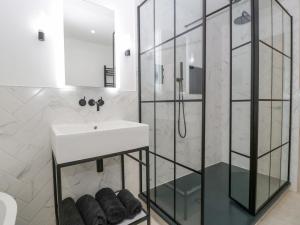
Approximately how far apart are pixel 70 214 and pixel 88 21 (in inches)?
68.3

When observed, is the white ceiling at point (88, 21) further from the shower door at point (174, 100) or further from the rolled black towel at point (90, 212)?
the rolled black towel at point (90, 212)

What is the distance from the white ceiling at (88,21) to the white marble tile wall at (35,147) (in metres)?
0.53

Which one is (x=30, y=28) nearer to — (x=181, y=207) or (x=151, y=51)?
(x=151, y=51)

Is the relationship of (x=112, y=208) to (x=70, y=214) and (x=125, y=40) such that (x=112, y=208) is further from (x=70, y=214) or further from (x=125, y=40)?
(x=125, y=40)

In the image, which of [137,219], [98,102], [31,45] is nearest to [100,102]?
[98,102]

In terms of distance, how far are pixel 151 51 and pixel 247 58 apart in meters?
1.01

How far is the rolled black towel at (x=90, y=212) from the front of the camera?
1.29 m

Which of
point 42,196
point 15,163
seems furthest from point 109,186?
point 15,163

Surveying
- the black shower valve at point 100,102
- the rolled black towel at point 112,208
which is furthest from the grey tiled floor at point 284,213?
the black shower valve at point 100,102

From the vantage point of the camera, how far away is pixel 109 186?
1817 mm

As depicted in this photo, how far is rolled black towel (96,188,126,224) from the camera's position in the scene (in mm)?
1379

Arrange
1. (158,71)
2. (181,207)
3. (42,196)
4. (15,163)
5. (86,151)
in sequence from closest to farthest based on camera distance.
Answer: (86,151)
(15,163)
(42,196)
(181,207)
(158,71)

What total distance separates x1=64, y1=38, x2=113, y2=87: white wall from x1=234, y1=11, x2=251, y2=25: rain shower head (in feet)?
4.75

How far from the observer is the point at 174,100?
159cm
